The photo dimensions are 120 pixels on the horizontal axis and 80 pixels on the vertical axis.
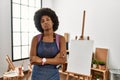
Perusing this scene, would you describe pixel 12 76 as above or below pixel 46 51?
below

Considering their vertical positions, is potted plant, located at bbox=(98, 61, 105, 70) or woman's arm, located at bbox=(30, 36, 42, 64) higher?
woman's arm, located at bbox=(30, 36, 42, 64)

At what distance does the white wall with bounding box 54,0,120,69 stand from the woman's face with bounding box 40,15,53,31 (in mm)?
2612

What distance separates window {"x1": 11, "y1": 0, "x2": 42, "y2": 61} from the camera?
14.4 feet

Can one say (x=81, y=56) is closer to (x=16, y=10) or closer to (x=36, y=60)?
(x=36, y=60)

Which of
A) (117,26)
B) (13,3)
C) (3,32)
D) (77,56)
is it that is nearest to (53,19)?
(77,56)

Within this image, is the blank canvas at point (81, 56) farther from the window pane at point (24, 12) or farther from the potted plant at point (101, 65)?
the window pane at point (24, 12)

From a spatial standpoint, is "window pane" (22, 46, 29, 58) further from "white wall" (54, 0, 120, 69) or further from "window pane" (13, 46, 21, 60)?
"white wall" (54, 0, 120, 69)

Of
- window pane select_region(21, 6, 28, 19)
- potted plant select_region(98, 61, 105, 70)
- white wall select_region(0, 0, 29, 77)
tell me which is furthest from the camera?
window pane select_region(21, 6, 28, 19)

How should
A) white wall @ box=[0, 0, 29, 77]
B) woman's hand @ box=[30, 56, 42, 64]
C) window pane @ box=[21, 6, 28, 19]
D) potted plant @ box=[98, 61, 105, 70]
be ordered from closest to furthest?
woman's hand @ box=[30, 56, 42, 64] → potted plant @ box=[98, 61, 105, 70] → white wall @ box=[0, 0, 29, 77] → window pane @ box=[21, 6, 28, 19]

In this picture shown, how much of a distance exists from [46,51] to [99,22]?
114 inches

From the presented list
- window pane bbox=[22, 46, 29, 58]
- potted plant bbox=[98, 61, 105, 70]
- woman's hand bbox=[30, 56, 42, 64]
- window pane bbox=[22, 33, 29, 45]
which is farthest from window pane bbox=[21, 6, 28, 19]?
woman's hand bbox=[30, 56, 42, 64]

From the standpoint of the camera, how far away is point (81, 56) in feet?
8.82

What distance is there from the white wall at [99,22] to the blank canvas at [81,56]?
134cm

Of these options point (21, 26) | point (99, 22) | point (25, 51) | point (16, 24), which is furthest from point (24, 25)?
point (99, 22)
